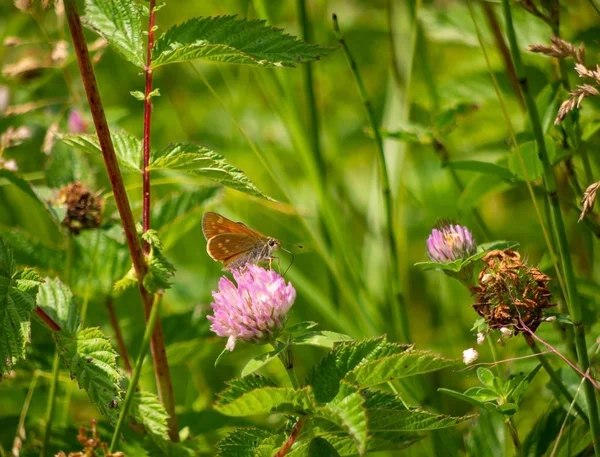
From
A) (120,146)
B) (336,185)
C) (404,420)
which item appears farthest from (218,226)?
(336,185)

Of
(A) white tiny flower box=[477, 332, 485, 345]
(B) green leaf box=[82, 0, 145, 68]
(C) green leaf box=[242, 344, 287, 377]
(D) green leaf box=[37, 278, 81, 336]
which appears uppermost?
(B) green leaf box=[82, 0, 145, 68]

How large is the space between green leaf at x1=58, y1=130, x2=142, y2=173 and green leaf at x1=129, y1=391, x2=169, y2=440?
0.94 ft

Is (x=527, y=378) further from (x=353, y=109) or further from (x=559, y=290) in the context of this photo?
(x=353, y=109)

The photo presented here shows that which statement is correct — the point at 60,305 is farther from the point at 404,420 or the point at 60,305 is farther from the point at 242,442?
the point at 404,420

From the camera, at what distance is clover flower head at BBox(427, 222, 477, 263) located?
0.95m

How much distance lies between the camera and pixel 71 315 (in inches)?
38.7

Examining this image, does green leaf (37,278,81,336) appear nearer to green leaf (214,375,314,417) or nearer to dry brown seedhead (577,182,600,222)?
green leaf (214,375,314,417)

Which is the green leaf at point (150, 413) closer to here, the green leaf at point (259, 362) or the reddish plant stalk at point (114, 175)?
the reddish plant stalk at point (114, 175)

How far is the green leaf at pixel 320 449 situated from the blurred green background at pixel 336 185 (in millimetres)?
255

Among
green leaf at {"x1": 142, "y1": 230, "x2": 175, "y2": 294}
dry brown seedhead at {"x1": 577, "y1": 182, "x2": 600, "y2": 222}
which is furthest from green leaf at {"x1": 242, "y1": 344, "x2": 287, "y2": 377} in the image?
dry brown seedhead at {"x1": 577, "y1": 182, "x2": 600, "y2": 222}

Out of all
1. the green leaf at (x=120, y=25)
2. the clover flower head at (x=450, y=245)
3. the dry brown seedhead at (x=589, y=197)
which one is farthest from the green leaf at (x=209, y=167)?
the dry brown seedhead at (x=589, y=197)

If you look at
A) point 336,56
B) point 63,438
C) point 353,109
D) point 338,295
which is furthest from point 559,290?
point 336,56

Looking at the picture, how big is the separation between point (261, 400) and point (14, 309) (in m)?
0.32

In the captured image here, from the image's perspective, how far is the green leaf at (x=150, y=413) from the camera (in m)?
0.93
